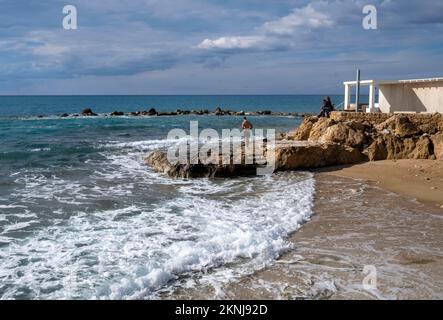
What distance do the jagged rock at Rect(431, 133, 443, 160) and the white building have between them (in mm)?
4378

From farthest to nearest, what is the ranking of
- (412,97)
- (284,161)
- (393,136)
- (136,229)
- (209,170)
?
Result: (412,97)
(393,136)
(284,161)
(209,170)
(136,229)

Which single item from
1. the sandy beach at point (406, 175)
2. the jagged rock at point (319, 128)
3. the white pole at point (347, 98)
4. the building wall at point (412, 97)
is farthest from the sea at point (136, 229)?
the white pole at point (347, 98)

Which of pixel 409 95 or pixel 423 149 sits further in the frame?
pixel 409 95

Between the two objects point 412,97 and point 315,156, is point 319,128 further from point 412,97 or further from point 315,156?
point 412,97

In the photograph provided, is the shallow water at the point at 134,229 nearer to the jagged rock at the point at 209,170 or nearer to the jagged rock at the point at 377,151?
the jagged rock at the point at 209,170

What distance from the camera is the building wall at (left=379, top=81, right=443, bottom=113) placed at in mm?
18844

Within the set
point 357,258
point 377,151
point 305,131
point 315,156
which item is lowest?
point 357,258

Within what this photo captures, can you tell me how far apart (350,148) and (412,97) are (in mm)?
7021

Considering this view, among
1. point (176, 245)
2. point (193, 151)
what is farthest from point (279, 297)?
point (193, 151)

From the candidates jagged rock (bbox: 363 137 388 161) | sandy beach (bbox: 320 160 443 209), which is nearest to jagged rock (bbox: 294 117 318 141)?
jagged rock (bbox: 363 137 388 161)

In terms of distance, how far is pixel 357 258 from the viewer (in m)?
6.66

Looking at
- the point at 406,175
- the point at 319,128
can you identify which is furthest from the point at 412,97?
the point at 406,175

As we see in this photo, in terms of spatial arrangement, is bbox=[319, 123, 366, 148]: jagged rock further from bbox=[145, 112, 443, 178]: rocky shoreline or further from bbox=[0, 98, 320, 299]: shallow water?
bbox=[0, 98, 320, 299]: shallow water

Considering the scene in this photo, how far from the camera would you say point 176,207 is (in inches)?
395
